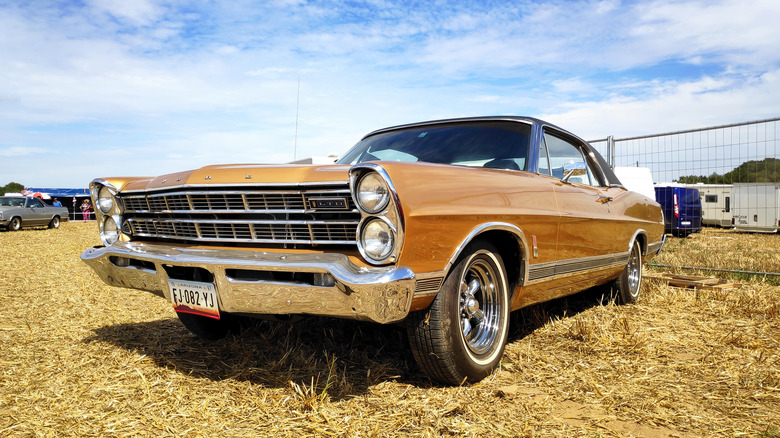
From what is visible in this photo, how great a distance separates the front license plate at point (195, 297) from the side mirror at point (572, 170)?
2.34 m

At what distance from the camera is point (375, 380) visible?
2.80 m

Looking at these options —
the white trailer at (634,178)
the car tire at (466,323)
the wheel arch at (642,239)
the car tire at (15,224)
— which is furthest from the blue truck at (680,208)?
A: the car tire at (15,224)

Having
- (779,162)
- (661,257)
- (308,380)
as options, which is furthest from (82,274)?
(779,162)

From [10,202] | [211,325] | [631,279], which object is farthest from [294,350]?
[10,202]

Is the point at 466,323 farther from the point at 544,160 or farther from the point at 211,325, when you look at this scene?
the point at 211,325

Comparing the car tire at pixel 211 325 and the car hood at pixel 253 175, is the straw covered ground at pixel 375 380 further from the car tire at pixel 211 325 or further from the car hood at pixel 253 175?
the car hood at pixel 253 175

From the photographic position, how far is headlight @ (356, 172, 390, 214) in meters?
2.28

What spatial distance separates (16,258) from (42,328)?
6817 mm

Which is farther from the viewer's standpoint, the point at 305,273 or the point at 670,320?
the point at 670,320

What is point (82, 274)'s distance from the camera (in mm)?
7297

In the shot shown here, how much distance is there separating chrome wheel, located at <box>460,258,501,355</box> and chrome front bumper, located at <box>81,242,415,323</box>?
66 cm

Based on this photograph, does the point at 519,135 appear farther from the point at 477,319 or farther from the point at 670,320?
the point at 670,320

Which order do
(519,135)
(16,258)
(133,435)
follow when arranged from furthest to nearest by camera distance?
1. (16,258)
2. (519,135)
3. (133,435)

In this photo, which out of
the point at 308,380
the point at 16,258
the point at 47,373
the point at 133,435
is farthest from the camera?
the point at 16,258
